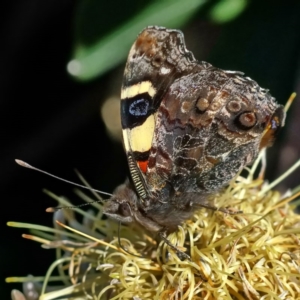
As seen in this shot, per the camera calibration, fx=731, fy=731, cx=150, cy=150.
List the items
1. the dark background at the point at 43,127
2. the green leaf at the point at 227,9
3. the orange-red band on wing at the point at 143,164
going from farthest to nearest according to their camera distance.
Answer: the dark background at the point at 43,127 < the green leaf at the point at 227,9 < the orange-red band on wing at the point at 143,164

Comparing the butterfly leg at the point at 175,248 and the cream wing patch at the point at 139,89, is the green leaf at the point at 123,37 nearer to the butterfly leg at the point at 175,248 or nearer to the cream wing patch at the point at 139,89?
the cream wing patch at the point at 139,89

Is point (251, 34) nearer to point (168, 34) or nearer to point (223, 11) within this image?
point (223, 11)

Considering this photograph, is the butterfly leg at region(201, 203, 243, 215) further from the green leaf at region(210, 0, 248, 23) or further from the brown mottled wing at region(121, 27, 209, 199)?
the green leaf at region(210, 0, 248, 23)

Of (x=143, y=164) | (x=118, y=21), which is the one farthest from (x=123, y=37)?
(x=143, y=164)

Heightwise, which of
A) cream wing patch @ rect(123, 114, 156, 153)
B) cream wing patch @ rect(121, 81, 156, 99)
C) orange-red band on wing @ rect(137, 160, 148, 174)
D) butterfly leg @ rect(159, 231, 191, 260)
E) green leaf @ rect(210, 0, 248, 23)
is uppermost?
green leaf @ rect(210, 0, 248, 23)

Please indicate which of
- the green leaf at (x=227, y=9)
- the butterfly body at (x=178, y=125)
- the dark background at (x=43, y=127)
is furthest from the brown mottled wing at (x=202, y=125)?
the dark background at (x=43, y=127)

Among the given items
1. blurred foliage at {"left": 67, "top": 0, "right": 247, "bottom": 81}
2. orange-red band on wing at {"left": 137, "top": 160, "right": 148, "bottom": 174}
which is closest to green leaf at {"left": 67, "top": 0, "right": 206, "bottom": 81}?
blurred foliage at {"left": 67, "top": 0, "right": 247, "bottom": 81}

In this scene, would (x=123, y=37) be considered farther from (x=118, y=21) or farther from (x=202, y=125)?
(x=202, y=125)

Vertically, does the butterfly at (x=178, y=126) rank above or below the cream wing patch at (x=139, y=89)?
below
